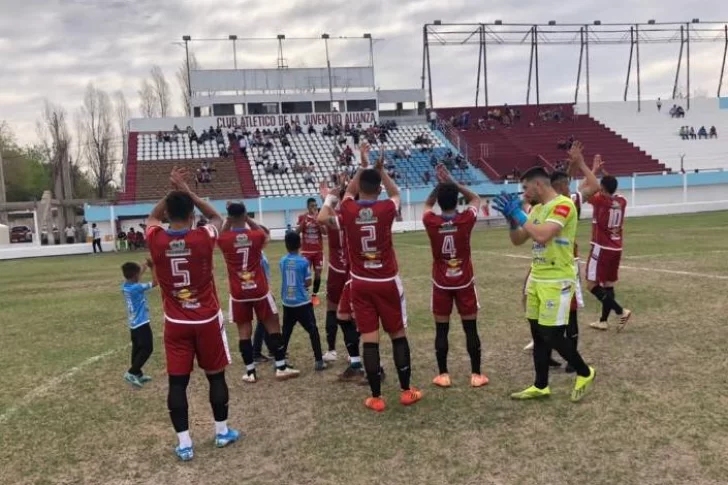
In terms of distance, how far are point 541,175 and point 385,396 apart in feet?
8.88

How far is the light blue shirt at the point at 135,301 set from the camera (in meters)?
7.04

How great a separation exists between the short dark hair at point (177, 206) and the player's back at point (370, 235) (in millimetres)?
1546

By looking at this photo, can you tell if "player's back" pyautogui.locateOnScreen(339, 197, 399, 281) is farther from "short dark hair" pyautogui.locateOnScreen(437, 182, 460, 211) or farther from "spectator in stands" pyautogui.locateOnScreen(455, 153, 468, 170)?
"spectator in stands" pyautogui.locateOnScreen(455, 153, 468, 170)

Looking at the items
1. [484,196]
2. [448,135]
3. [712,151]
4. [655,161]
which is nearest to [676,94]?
[712,151]

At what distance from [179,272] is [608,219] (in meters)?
6.17

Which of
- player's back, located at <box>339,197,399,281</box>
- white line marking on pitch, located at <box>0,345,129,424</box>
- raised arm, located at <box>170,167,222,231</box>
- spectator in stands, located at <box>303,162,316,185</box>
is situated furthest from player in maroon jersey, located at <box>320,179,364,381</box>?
spectator in stands, located at <box>303,162,316,185</box>

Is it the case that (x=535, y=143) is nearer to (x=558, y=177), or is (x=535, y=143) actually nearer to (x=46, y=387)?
(x=558, y=177)

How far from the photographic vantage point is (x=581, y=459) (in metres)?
4.48

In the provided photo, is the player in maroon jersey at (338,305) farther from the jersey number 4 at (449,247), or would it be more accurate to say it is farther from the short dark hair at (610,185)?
the short dark hair at (610,185)

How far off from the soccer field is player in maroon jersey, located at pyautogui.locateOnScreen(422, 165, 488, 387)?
45 cm

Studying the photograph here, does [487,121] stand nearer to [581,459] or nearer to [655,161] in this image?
[655,161]

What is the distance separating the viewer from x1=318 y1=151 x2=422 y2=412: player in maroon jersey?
5672 mm

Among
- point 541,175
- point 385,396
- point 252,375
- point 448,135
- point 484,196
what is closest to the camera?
point 541,175

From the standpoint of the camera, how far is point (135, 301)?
710cm
